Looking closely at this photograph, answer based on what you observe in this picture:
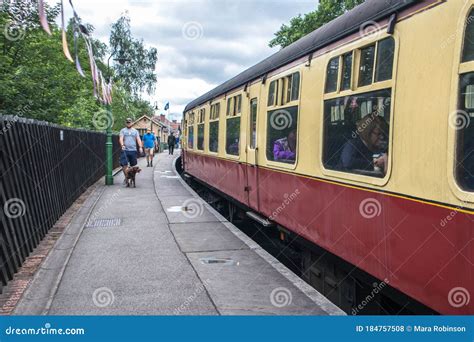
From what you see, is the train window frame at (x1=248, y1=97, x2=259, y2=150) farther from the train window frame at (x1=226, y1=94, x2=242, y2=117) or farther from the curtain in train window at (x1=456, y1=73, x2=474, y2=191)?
the curtain in train window at (x1=456, y1=73, x2=474, y2=191)

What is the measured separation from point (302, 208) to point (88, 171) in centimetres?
1017

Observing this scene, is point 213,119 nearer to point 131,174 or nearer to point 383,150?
point 131,174

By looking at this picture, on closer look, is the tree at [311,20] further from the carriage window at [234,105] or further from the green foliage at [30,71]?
the carriage window at [234,105]

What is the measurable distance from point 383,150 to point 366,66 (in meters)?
0.75

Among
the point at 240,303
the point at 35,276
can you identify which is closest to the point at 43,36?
the point at 35,276

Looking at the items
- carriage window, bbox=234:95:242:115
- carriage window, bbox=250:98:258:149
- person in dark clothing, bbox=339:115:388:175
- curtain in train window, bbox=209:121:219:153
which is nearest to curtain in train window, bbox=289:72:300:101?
person in dark clothing, bbox=339:115:388:175

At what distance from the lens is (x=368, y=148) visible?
4188mm

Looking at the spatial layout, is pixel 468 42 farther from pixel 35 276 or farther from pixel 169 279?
pixel 35 276

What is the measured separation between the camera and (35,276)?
5508 millimetres

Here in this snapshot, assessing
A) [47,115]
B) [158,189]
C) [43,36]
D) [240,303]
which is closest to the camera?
[240,303]

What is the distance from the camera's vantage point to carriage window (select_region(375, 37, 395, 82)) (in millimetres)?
3846

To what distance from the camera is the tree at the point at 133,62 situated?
2331 inches

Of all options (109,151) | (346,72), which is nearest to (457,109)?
(346,72)

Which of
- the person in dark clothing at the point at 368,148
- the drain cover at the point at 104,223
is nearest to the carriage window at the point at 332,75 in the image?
the person in dark clothing at the point at 368,148
